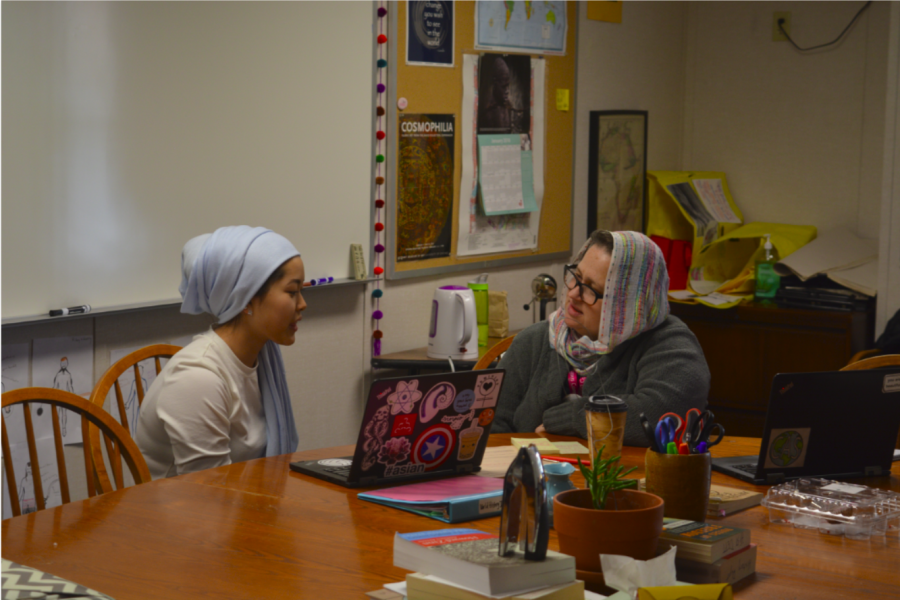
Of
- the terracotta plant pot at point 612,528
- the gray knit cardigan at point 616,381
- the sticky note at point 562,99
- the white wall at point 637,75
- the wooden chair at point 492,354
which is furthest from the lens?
the white wall at point 637,75

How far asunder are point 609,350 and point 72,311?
1.32 m

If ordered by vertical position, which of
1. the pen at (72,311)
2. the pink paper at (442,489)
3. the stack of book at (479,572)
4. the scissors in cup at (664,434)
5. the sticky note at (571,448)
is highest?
the pen at (72,311)

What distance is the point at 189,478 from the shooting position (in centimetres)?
162

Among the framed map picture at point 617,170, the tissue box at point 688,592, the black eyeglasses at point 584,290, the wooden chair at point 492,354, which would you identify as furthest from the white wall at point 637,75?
the tissue box at point 688,592

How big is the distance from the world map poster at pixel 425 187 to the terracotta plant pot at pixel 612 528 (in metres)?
2.30

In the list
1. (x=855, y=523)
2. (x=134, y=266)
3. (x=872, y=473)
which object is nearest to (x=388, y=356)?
(x=134, y=266)

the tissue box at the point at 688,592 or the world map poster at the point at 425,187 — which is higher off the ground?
the world map poster at the point at 425,187

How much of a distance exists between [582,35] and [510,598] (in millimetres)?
3501

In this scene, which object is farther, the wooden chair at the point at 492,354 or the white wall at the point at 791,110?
the white wall at the point at 791,110

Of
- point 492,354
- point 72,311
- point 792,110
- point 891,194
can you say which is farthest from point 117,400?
point 792,110

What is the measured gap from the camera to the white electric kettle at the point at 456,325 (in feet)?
10.3

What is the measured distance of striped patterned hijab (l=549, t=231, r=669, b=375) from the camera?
2.17m

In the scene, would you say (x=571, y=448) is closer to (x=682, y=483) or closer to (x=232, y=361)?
(x=682, y=483)

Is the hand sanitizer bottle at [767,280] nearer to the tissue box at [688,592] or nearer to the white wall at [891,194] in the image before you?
the white wall at [891,194]
